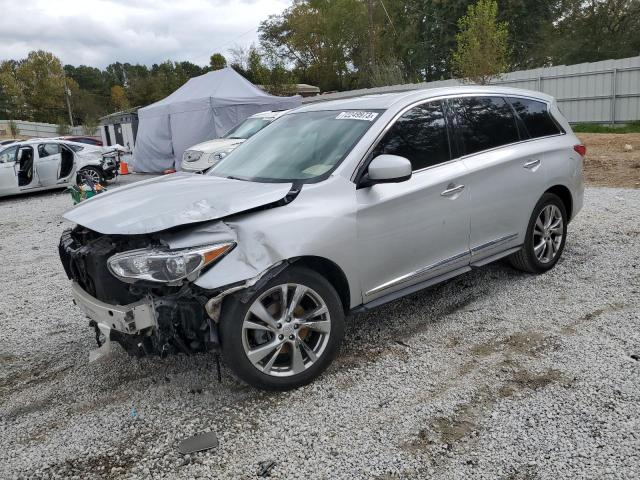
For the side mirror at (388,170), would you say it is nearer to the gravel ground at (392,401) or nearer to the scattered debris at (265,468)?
the gravel ground at (392,401)

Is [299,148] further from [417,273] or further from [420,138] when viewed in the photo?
[417,273]

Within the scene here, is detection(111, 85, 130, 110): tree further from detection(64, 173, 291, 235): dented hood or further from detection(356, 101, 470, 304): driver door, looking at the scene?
detection(356, 101, 470, 304): driver door

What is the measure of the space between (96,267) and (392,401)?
6.20 ft

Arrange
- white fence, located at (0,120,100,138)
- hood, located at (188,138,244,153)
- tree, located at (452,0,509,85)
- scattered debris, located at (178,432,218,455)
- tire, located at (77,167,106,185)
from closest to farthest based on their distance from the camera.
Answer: scattered debris, located at (178,432,218,455) < hood, located at (188,138,244,153) < tire, located at (77,167,106,185) < tree, located at (452,0,509,85) < white fence, located at (0,120,100,138)

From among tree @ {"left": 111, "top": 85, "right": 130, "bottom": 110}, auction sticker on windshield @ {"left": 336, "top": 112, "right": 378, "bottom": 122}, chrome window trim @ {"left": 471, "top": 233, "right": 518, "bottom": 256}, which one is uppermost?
tree @ {"left": 111, "top": 85, "right": 130, "bottom": 110}

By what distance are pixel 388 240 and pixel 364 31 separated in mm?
49100

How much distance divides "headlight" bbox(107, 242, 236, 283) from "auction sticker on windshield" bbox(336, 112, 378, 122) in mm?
1515

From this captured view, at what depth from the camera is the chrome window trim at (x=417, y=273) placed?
3.66m

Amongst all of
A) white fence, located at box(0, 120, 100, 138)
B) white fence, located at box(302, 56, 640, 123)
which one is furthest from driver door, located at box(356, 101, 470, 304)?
white fence, located at box(0, 120, 100, 138)

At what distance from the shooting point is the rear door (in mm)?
4285

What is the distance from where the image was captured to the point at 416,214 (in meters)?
3.80

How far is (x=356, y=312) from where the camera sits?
3574 mm

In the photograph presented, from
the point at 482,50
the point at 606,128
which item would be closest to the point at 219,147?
the point at 482,50

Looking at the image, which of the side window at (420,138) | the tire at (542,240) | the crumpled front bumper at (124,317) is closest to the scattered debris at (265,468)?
the crumpled front bumper at (124,317)
